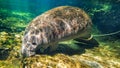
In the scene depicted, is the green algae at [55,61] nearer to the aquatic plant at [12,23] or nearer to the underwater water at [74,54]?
the underwater water at [74,54]

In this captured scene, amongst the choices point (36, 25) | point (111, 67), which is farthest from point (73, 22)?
point (111, 67)

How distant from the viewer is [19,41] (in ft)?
32.0

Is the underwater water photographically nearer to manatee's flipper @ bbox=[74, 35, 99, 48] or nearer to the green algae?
the green algae

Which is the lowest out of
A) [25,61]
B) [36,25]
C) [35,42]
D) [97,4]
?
[25,61]

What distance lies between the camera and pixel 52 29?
8.02 metres

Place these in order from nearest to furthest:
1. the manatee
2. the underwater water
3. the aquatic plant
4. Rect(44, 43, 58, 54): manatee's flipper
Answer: the underwater water
the manatee
Rect(44, 43, 58, 54): manatee's flipper
the aquatic plant

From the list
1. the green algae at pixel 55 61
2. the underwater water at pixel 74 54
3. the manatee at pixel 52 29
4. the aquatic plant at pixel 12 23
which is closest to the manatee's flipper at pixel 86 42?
the underwater water at pixel 74 54

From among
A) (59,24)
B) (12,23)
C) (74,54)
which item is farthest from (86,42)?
(12,23)

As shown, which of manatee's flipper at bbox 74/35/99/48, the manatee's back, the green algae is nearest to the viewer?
the green algae

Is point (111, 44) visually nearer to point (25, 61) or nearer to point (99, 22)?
point (99, 22)

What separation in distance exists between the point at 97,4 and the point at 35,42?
12.4m

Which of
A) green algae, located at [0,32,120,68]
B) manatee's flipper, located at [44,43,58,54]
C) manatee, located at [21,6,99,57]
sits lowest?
green algae, located at [0,32,120,68]

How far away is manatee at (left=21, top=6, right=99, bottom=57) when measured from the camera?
7.54 metres

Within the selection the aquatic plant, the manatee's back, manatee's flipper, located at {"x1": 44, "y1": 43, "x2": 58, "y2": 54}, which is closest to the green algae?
manatee's flipper, located at {"x1": 44, "y1": 43, "x2": 58, "y2": 54}
